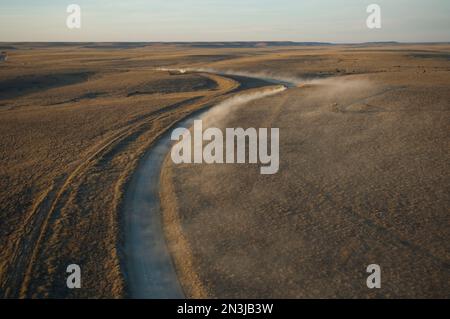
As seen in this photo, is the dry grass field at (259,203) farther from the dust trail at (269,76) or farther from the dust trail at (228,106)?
the dust trail at (269,76)

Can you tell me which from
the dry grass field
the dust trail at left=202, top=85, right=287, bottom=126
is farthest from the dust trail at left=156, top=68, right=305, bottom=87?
the dry grass field

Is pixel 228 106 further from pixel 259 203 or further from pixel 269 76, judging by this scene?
pixel 269 76

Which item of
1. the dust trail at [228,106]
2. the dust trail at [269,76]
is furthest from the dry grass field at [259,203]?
the dust trail at [269,76]

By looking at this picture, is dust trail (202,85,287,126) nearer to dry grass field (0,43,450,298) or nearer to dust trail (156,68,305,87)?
dry grass field (0,43,450,298)

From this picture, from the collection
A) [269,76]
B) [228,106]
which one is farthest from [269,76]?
[228,106]
